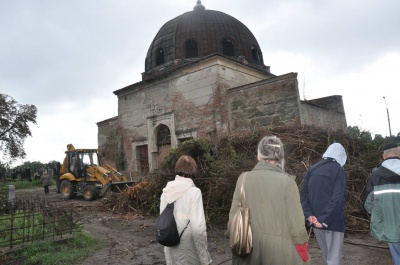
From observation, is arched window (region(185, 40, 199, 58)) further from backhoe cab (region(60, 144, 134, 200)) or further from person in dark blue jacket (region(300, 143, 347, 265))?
person in dark blue jacket (region(300, 143, 347, 265))

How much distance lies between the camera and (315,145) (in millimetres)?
8445

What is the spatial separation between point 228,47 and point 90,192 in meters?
12.4

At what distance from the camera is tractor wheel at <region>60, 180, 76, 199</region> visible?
49.6ft

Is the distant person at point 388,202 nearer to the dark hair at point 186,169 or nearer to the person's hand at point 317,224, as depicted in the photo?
the person's hand at point 317,224

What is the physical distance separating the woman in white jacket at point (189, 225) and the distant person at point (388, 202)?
7.97 ft

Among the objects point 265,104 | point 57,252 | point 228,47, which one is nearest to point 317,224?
point 57,252

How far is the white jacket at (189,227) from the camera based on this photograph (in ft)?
9.52

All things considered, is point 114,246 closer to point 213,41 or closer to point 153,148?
point 153,148

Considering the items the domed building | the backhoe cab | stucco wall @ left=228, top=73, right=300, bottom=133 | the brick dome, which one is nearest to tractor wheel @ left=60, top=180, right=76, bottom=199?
the backhoe cab

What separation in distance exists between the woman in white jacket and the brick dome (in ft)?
51.5

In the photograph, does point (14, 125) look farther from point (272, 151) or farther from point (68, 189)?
point (272, 151)

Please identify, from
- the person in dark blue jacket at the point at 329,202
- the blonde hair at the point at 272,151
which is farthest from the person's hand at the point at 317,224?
the blonde hair at the point at 272,151

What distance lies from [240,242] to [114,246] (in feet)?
15.2

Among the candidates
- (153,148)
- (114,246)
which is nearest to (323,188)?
(114,246)
